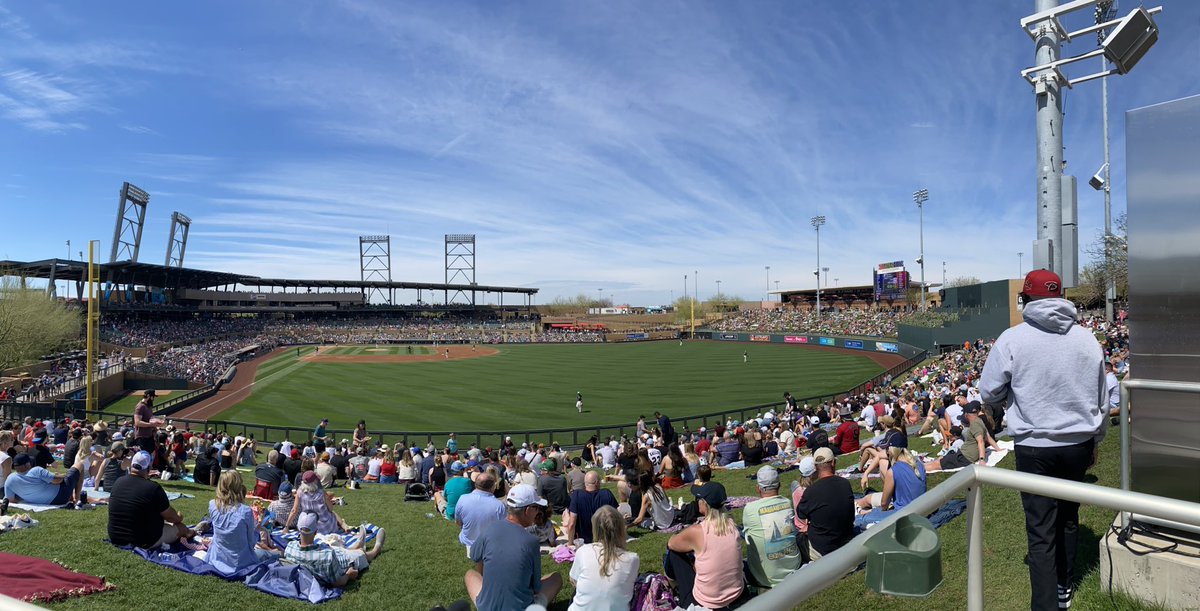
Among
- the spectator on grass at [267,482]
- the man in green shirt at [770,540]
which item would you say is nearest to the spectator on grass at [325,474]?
the spectator on grass at [267,482]

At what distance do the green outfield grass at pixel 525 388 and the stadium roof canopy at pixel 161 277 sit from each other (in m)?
24.1

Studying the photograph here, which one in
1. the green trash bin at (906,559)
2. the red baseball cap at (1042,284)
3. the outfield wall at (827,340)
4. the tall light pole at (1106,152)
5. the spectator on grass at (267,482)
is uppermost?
the tall light pole at (1106,152)

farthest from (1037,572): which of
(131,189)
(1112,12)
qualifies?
(131,189)

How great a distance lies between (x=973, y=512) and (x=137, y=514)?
820 cm

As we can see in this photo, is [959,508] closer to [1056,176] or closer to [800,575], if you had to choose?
[800,575]

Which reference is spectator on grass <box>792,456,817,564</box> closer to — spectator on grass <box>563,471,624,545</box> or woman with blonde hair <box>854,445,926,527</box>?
woman with blonde hair <box>854,445,926,527</box>

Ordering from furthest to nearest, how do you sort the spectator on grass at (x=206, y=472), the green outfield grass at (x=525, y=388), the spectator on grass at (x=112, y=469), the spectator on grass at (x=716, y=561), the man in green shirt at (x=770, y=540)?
the green outfield grass at (x=525, y=388) → the spectator on grass at (x=206, y=472) → the spectator on grass at (x=112, y=469) → the man in green shirt at (x=770, y=540) → the spectator on grass at (x=716, y=561)

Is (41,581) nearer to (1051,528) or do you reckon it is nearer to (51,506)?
(51,506)

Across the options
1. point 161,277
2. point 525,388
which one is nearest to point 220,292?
point 161,277

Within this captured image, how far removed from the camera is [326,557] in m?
6.44

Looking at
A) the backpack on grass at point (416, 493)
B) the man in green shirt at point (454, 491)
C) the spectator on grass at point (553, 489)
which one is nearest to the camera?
the spectator on grass at point (553, 489)

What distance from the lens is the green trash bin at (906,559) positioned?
1.61 m

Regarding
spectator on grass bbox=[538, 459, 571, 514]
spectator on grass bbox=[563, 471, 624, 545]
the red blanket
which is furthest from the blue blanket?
spectator on grass bbox=[538, 459, 571, 514]

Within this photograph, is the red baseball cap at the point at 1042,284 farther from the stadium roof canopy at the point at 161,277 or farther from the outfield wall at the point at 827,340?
the stadium roof canopy at the point at 161,277
